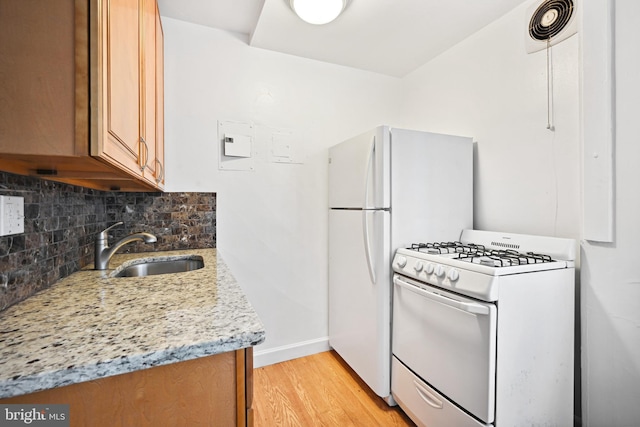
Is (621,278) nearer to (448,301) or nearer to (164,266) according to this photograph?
(448,301)

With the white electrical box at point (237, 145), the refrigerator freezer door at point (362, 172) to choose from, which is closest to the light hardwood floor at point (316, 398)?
the refrigerator freezer door at point (362, 172)

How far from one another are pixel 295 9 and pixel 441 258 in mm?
1660

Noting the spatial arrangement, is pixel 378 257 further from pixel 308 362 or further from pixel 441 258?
pixel 308 362

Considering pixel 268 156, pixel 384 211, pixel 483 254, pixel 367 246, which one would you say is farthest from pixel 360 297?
pixel 268 156

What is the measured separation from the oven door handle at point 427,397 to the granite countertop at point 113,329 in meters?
1.14

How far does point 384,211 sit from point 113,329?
140 cm

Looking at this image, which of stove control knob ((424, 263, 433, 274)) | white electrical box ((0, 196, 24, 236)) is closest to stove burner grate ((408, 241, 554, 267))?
stove control knob ((424, 263, 433, 274))

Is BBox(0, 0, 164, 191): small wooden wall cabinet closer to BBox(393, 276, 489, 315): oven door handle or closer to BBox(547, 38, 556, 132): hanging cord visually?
BBox(393, 276, 489, 315): oven door handle

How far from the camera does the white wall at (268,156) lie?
2000mm

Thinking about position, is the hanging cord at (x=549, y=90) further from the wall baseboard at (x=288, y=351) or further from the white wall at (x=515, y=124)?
the wall baseboard at (x=288, y=351)

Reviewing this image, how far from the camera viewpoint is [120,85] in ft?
2.61

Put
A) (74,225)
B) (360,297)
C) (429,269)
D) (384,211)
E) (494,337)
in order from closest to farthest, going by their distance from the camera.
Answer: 1. (494,337)
2. (74,225)
3. (429,269)
4. (384,211)
5. (360,297)

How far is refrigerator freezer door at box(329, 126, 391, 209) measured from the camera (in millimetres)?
1720

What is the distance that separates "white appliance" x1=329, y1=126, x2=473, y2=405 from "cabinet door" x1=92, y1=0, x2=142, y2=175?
4.12ft
